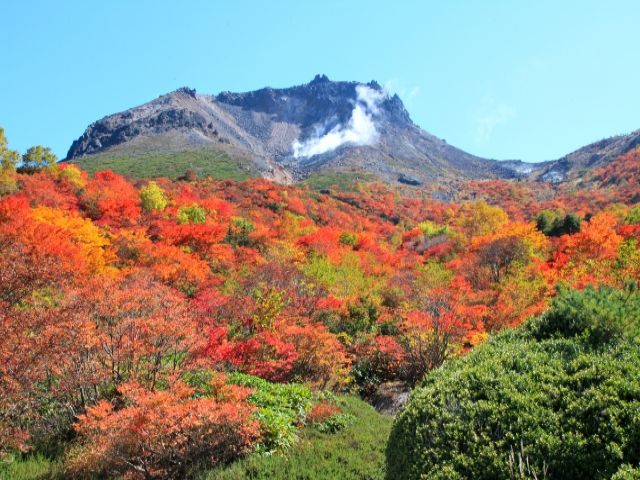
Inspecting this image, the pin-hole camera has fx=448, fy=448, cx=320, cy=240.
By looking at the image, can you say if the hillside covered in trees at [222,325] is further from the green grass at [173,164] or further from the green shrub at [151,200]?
the green grass at [173,164]

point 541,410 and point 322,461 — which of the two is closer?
point 541,410

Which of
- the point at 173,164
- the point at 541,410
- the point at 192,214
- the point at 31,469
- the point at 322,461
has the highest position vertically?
the point at 173,164

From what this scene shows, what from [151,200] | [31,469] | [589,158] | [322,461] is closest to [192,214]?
[151,200]

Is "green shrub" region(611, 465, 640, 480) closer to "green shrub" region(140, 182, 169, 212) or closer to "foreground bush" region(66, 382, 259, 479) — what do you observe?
"foreground bush" region(66, 382, 259, 479)

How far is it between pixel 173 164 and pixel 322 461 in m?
104

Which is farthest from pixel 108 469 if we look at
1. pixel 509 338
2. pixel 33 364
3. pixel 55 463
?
pixel 509 338

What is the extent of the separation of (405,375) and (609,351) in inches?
483

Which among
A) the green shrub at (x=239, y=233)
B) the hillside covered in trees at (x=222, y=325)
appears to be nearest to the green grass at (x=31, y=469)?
the hillside covered in trees at (x=222, y=325)

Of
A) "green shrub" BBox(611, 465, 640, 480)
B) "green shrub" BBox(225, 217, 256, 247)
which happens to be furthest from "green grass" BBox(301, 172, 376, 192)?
"green shrub" BBox(611, 465, 640, 480)

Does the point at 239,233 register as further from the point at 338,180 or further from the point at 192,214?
the point at 338,180

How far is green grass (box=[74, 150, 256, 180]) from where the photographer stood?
9575cm

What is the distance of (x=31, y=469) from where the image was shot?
10.6m

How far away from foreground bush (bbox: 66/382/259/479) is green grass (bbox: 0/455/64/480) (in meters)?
0.89

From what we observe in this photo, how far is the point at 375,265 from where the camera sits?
37781 millimetres
